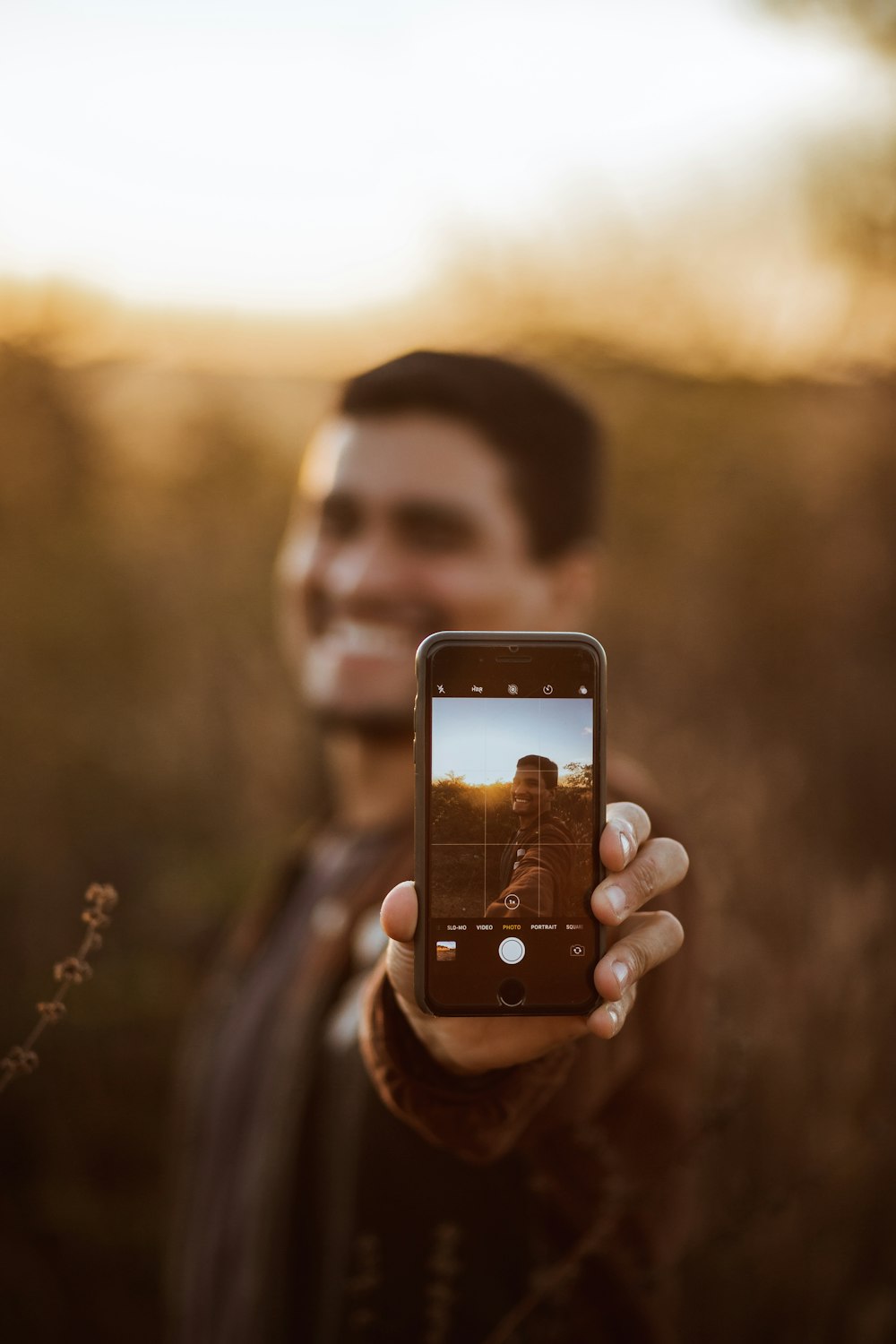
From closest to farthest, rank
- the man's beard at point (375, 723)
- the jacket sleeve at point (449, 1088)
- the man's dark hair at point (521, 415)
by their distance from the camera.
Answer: the jacket sleeve at point (449, 1088) → the man's dark hair at point (521, 415) → the man's beard at point (375, 723)

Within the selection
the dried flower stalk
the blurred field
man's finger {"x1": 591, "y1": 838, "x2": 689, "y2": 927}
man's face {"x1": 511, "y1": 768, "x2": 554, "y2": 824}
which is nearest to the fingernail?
man's finger {"x1": 591, "y1": 838, "x2": 689, "y2": 927}

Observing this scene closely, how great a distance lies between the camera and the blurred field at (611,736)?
8.08 feet

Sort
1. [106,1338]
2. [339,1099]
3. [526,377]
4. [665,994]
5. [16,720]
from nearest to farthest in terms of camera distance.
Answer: [665,994] → [339,1099] → [526,377] → [106,1338] → [16,720]

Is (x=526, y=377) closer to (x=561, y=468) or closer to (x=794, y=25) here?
(x=561, y=468)

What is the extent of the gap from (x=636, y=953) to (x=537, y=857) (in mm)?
125

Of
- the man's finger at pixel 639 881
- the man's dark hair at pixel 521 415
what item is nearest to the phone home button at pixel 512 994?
the man's finger at pixel 639 881

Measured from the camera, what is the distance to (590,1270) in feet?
4.86

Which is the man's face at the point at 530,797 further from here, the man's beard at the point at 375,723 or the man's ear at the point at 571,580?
the man's ear at the point at 571,580

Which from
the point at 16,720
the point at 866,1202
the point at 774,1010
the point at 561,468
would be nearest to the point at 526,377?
the point at 561,468

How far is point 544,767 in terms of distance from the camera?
0.93 metres

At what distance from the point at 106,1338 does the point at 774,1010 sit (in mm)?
2095

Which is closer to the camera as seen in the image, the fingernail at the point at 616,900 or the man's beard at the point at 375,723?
the fingernail at the point at 616,900

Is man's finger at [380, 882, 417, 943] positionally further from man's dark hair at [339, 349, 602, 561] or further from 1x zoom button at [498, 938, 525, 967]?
man's dark hair at [339, 349, 602, 561]

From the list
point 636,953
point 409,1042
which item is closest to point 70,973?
point 409,1042
